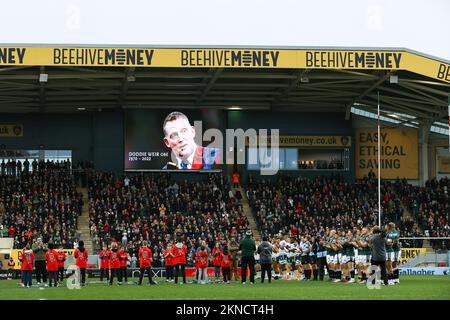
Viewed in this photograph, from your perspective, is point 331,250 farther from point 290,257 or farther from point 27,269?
point 27,269

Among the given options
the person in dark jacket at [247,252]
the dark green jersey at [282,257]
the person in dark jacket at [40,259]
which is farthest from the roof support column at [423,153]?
the person in dark jacket at [40,259]

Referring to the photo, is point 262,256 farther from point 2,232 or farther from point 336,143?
point 336,143

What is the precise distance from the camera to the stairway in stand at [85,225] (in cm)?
4650

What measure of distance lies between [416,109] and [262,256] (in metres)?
26.6

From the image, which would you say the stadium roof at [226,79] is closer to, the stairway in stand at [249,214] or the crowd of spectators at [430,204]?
the crowd of spectators at [430,204]

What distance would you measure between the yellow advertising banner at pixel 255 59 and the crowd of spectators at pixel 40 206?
30.2 feet

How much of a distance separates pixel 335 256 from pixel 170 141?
25.2 m

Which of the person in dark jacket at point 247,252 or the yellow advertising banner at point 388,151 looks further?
the yellow advertising banner at point 388,151

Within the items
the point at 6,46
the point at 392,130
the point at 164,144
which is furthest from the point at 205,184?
the point at 6,46

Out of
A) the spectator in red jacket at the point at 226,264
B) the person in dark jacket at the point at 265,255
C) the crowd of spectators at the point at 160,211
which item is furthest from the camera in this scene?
the crowd of spectators at the point at 160,211

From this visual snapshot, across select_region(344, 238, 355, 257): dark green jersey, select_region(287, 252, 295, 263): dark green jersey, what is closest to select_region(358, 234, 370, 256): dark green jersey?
select_region(344, 238, 355, 257): dark green jersey

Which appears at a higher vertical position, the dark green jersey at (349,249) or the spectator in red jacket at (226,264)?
the dark green jersey at (349,249)

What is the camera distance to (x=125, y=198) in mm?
50688

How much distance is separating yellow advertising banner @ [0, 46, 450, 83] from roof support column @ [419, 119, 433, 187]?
1478 centimetres
